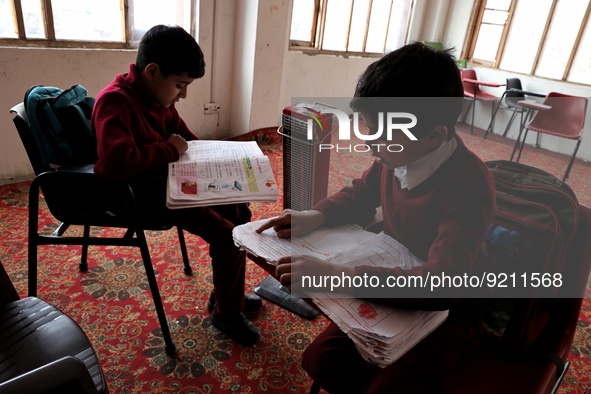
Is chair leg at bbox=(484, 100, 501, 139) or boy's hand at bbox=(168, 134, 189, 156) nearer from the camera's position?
boy's hand at bbox=(168, 134, 189, 156)

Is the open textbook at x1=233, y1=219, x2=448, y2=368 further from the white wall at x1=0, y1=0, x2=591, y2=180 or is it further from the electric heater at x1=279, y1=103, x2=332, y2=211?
the white wall at x1=0, y1=0, x2=591, y2=180

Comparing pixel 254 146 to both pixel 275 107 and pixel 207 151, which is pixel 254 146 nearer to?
pixel 207 151

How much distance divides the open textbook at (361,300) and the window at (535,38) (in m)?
4.98

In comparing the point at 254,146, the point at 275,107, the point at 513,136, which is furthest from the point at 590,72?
the point at 254,146

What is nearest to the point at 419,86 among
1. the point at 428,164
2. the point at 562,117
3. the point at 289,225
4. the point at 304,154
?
the point at 428,164

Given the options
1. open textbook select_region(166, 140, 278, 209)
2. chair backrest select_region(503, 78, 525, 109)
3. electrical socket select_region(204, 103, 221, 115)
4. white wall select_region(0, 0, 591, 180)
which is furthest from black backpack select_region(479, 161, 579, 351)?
chair backrest select_region(503, 78, 525, 109)

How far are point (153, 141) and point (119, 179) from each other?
0.73ft

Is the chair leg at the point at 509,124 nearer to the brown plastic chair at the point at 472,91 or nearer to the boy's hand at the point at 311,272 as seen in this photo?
the brown plastic chair at the point at 472,91

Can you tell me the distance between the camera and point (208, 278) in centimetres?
175

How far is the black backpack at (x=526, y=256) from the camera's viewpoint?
31.6 inches

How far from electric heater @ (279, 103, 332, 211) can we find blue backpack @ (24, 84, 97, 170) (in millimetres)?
659

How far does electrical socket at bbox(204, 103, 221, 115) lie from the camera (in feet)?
11.0

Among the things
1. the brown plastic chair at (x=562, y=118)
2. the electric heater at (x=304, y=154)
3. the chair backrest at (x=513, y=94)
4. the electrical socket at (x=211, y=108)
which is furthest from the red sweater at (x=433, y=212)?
the chair backrest at (x=513, y=94)

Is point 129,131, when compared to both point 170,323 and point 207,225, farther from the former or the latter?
point 170,323
